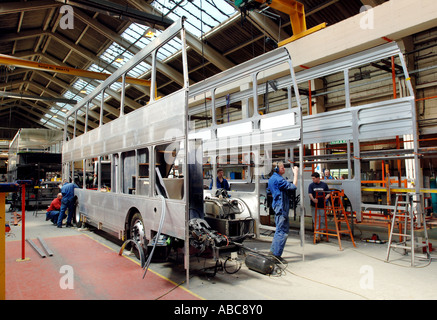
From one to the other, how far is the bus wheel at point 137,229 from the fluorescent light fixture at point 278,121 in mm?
3018

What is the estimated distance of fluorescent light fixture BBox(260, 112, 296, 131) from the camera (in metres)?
5.64

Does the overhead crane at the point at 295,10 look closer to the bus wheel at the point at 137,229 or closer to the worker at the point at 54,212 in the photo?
the bus wheel at the point at 137,229

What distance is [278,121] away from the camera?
19.3 ft

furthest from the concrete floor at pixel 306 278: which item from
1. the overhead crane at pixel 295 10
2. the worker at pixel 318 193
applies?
the overhead crane at pixel 295 10

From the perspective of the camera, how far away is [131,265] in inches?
205

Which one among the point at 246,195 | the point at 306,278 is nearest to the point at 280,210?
the point at 306,278

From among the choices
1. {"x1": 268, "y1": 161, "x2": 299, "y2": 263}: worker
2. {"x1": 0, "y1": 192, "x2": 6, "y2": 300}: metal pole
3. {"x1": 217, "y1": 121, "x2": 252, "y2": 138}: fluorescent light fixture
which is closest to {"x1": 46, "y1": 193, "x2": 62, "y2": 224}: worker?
{"x1": 217, "y1": 121, "x2": 252, "y2": 138}: fluorescent light fixture

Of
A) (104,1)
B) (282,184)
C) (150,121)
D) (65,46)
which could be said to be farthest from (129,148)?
(65,46)

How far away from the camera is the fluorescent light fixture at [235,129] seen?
21.8 feet

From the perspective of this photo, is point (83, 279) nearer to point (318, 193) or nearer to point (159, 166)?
point (159, 166)

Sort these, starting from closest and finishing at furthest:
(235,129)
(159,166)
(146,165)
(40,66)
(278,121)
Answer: (159,166), (146,165), (278,121), (235,129), (40,66)

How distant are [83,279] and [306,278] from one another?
131 inches

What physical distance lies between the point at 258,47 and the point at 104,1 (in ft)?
24.1

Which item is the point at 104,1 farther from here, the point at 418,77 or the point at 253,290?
the point at 418,77
